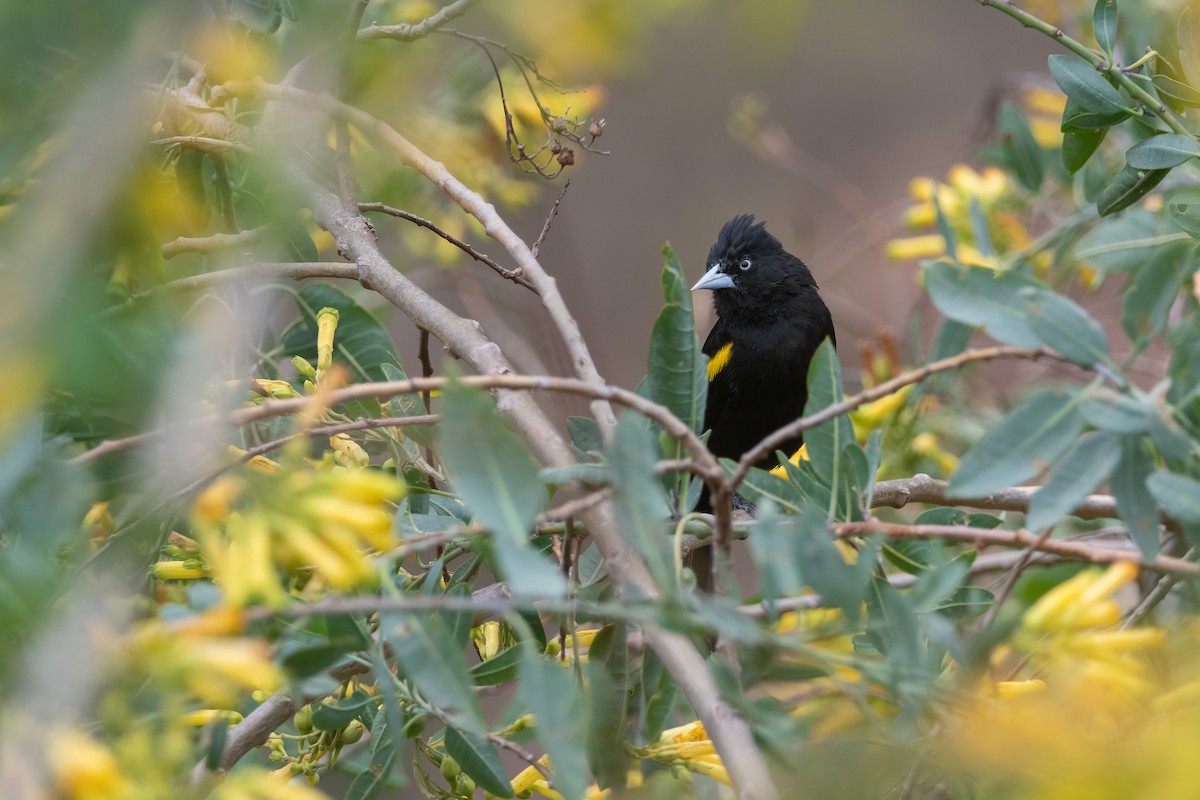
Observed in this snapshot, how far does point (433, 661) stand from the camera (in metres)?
0.96

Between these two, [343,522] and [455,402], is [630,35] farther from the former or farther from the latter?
[343,522]

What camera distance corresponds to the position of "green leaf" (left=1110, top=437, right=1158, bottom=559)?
1.07 m

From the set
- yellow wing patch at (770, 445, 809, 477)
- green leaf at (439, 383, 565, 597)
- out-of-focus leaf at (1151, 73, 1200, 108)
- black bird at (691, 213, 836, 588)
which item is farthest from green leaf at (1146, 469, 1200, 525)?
black bird at (691, 213, 836, 588)

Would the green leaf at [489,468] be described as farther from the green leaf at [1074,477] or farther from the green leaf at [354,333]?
the green leaf at [354,333]

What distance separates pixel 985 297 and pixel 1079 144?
0.83 metres

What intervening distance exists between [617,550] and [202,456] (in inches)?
18.5

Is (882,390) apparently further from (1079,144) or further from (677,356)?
(1079,144)

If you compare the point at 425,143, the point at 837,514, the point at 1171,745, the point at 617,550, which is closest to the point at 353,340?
the point at 425,143

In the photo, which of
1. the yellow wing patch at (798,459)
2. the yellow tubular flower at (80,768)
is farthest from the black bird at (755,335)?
the yellow tubular flower at (80,768)

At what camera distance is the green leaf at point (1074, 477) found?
1.03 meters

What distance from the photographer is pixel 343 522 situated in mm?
859

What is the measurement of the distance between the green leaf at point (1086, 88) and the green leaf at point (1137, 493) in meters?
0.81

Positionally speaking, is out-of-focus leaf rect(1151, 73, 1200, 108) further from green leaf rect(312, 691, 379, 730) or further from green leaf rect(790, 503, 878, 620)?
green leaf rect(312, 691, 379, 730)

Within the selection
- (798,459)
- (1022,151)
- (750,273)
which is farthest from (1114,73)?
(750,273)
